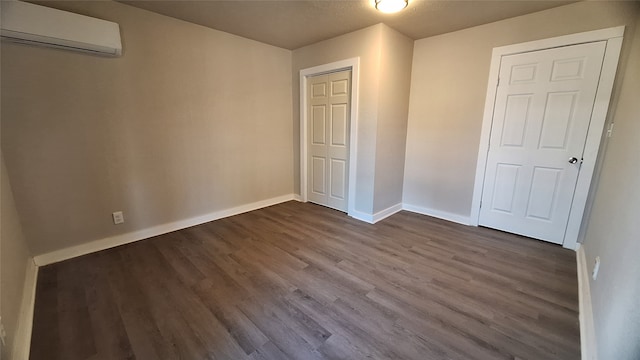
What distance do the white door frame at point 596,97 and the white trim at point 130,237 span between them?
11.0 feet

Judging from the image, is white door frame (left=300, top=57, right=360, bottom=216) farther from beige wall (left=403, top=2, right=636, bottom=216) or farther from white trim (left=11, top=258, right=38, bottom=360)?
white trim (left=11, top=258, right=38, bottom=360)

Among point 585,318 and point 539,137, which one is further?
point 539,137

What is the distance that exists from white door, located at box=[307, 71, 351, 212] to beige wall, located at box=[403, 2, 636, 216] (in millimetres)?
916

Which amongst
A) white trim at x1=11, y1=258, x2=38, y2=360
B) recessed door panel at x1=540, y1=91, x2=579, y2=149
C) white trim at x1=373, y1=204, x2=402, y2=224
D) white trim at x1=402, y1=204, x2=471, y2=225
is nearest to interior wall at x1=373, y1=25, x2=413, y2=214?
white trim at x1=373, y1=204, x2=402, y2=224

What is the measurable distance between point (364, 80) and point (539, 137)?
77.3 inches

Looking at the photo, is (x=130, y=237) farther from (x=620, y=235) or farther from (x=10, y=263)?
(x=620, y=235)

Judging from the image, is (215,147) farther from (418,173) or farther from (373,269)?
(418,173)

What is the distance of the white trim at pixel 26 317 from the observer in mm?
1343

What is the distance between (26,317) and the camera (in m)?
1.57

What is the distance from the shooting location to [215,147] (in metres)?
3.21

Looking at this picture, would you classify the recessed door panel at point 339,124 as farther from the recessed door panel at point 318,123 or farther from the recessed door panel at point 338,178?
the recessed door panel at point 338,178

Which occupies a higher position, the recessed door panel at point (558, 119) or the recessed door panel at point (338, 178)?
the recessed door panel at point (558, 119)

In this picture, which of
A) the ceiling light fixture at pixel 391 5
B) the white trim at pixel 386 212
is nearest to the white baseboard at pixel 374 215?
the white trim at pixel 386 212

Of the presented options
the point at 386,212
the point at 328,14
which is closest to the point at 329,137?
the point at 386,212
